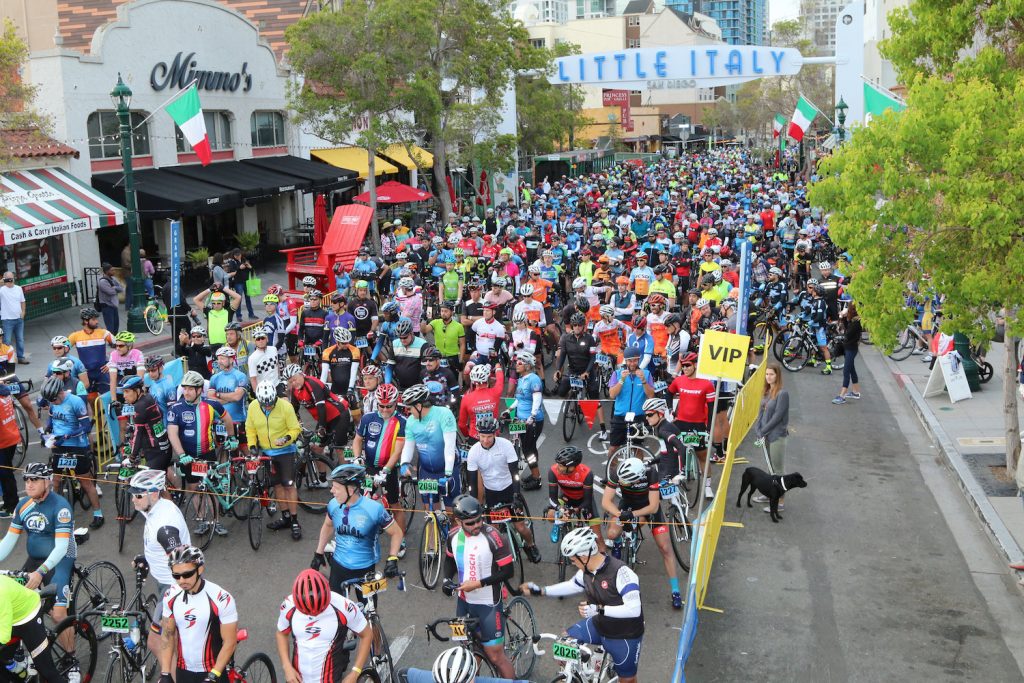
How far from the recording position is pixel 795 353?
64.7ft

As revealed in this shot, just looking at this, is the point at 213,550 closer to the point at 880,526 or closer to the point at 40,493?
the point at 40,493

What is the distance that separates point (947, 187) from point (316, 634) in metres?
8.25

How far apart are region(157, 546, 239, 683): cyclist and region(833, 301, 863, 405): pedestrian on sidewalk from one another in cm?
1264

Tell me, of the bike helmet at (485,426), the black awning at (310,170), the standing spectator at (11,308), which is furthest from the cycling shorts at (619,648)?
the black awning at (310,170)

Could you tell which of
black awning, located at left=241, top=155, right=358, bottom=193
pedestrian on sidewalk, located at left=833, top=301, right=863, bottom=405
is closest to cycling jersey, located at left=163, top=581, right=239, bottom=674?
pedestrian on sidewalk, located at left=833, top=301, right=863, bottom=405

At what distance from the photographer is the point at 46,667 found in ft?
24.2

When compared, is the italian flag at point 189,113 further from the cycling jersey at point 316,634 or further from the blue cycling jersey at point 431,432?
the cycling jersey at point 316,634

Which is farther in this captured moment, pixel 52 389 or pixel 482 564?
pixel 52 389

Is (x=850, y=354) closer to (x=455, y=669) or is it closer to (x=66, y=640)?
(x=455, y=669)

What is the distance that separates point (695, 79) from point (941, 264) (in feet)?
68.1

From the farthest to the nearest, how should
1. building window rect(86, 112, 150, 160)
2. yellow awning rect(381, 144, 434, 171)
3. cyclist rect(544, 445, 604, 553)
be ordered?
yellow awning rect(381, 144, 434, 171), building window rect(86, 112, 150, 160), cyclist rect(544, 445, 604, 553)

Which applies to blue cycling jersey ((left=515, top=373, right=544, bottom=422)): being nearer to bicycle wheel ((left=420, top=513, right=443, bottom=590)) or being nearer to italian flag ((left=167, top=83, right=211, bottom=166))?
bicycle wheel ((left=420, top=513, right=443, bottom=590))

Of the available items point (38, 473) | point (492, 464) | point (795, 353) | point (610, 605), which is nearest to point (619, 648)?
point (610, 605)

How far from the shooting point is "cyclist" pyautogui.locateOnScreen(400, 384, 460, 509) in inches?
404
